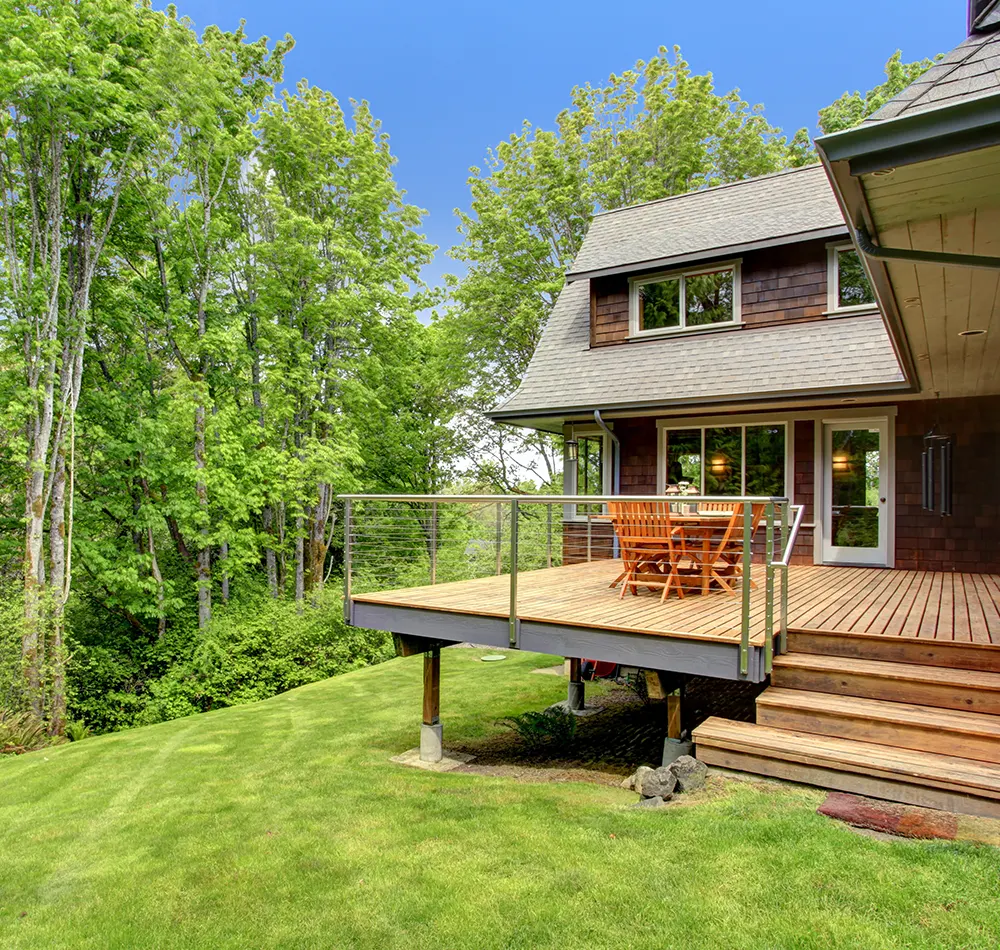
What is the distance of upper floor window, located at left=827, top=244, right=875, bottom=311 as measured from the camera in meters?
9.41

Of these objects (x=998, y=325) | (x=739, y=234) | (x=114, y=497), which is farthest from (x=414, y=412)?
(x=998, y=325)

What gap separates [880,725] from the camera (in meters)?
3.82

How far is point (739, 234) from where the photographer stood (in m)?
10.2

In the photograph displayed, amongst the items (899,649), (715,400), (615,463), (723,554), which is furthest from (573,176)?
(899,649)

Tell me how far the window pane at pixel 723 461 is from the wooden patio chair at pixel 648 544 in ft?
11.3

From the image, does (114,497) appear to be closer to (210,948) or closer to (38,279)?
(38,279)

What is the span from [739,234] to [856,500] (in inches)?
172

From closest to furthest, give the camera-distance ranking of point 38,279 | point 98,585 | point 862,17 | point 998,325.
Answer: point 998,325, point 38,279, point 98,585, point 862,17

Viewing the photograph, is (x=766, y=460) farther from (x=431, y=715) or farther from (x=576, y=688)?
(x=431, y=715)

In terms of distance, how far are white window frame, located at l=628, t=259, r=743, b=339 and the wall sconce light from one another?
2.10 meters

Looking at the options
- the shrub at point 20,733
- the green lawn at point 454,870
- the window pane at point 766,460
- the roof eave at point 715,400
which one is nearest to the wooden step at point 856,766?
the green lawn at point 454,870

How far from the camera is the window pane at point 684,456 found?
9852mm

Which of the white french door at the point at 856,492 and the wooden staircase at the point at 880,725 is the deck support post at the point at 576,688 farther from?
the white french door at the point at 856,492

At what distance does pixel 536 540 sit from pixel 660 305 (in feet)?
15.8
